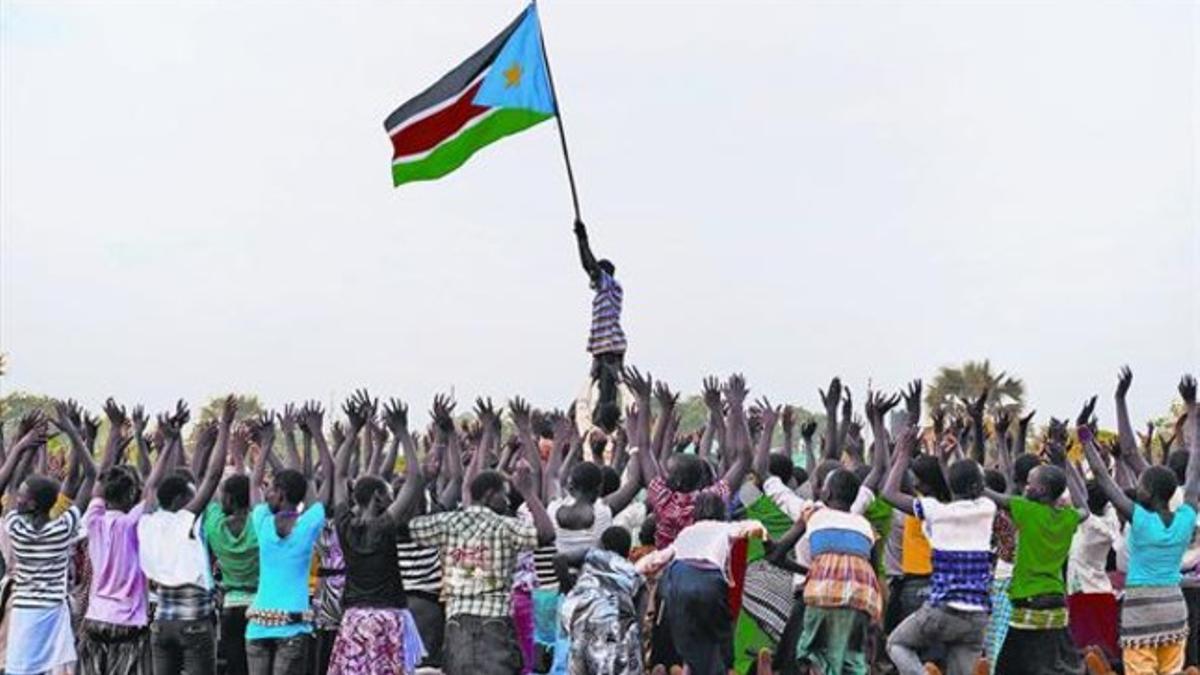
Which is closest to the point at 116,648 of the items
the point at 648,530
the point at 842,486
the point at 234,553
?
the point at 234,553

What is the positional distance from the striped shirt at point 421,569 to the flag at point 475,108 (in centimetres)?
602

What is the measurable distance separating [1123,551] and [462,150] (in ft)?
23.7

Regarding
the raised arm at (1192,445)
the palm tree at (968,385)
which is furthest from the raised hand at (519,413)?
the palm tree at (968,385)

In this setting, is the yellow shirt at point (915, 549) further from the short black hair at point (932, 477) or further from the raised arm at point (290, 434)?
the raised arm at point (290, 434)

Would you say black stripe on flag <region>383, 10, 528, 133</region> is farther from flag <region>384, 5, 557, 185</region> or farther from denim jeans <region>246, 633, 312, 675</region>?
denim jeans <region>246, 633, 312, 675</region>

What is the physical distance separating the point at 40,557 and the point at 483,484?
8.48 ft

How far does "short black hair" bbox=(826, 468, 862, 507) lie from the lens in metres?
10.2

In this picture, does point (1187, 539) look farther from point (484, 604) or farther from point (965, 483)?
point (484, 604)

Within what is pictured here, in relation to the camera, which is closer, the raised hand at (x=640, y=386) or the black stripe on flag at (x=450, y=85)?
the raised hand at (x=640, y=386)

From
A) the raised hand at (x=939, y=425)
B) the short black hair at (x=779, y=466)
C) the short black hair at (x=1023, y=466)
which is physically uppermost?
Result: the raised hand at (x=939, y=425)

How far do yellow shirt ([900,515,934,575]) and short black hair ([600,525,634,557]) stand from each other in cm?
264

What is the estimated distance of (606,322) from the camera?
1639cm

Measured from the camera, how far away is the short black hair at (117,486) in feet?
33.7

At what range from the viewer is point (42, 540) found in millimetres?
9984
